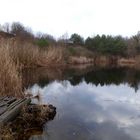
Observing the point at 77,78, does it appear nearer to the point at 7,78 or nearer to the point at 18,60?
the point at 18,60

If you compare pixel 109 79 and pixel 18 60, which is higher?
pixel 18 60

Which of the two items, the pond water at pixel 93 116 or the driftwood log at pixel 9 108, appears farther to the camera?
the pond water at pixel 93 116

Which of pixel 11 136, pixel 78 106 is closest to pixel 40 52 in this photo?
pixel 78 106

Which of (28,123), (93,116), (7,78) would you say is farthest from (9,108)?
(93,116)

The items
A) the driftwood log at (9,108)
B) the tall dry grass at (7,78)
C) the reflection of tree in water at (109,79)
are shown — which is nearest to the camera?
the driftwood log at (9,108)

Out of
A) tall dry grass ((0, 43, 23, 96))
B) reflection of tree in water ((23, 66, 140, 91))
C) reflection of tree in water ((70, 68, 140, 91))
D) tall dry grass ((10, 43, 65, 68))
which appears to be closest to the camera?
tall dry grass ((0, 43, 23, 96))

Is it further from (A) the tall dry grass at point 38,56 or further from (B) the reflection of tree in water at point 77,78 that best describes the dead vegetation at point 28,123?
(A) the tall dry grass at point 38,56

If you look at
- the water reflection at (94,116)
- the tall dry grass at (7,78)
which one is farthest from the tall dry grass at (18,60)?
the water reflection at (94,116)

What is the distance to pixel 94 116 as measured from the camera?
8.11 m

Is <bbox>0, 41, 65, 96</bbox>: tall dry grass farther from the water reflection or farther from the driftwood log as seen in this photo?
the water reflection

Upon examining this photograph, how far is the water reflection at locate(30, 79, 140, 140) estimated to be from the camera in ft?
20.8

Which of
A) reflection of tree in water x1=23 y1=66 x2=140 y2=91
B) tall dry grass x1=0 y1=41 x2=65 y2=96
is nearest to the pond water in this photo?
tall dry grass x1=0 y1=41 x2=65 y2=96

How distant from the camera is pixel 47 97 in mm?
10836

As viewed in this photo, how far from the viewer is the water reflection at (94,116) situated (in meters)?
6.35
